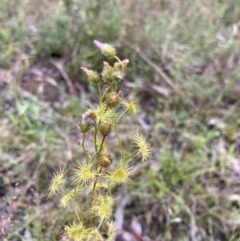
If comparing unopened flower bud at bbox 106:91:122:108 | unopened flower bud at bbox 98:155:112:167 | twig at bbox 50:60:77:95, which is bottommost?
twig at bbox 50:60:77:95

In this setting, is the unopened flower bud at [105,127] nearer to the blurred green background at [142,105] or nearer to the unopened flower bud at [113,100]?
the unopened flower bud at [113,100]

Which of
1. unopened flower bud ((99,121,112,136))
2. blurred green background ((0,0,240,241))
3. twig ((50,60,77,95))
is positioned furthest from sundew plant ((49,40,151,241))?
twig ((50,60,77,95))

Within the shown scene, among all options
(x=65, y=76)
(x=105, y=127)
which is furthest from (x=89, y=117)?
(x=65, y=76)

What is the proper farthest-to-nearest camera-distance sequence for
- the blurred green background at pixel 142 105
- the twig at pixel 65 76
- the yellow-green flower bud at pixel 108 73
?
1. the twig at pixel 65 76
2. the blurred green background at pixel 142 105
3. the yellow-green flower bud at pixel 108 73

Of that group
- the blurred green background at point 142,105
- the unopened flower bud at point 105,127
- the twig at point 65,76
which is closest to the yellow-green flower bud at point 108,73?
the unopened flower bud at point 105,127

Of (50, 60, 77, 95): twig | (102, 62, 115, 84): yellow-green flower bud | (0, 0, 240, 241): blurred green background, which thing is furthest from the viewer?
(50, 60, 77, 95): twig

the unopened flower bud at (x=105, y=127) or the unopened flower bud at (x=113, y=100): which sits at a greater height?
the unopened flower bud at (x=113, y=100)

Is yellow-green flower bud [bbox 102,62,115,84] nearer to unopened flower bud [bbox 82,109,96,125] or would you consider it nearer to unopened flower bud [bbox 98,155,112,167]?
unopened flower bud [bbox 82,109,96,125]

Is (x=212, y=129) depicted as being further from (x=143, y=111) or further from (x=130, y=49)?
(x=130, y=49)

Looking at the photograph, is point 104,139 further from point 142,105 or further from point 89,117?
point 142,105
